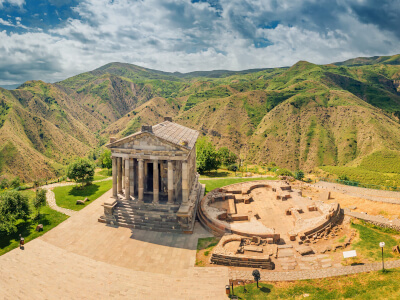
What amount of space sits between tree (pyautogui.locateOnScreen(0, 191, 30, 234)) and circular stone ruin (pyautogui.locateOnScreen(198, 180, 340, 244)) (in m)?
24.0

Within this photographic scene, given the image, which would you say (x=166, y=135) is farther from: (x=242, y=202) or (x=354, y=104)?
(x=354, y=104)

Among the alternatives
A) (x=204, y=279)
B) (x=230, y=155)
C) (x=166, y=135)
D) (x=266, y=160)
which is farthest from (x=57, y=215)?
(x=266, y=160)

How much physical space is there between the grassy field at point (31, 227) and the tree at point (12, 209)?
0.84 metres

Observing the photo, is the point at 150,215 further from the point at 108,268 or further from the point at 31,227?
the point at 31,227

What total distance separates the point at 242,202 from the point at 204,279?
19.7m

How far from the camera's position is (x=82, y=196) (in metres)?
43.8

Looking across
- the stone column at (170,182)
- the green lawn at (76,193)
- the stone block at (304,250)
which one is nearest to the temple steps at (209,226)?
the stone column at (170,182)

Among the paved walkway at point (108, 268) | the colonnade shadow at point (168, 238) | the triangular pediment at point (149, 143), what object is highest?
the triangular pediment at point (149, 143)

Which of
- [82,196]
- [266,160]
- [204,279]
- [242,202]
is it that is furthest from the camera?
[266,160]

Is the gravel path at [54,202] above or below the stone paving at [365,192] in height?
below

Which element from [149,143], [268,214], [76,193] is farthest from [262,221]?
[76,193]

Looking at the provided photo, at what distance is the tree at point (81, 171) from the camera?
45.8 m

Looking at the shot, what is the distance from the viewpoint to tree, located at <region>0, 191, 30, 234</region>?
96.8 feet

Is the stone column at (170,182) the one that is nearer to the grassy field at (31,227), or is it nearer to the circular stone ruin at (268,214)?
Result: the circular stone ruin at (268,214)
